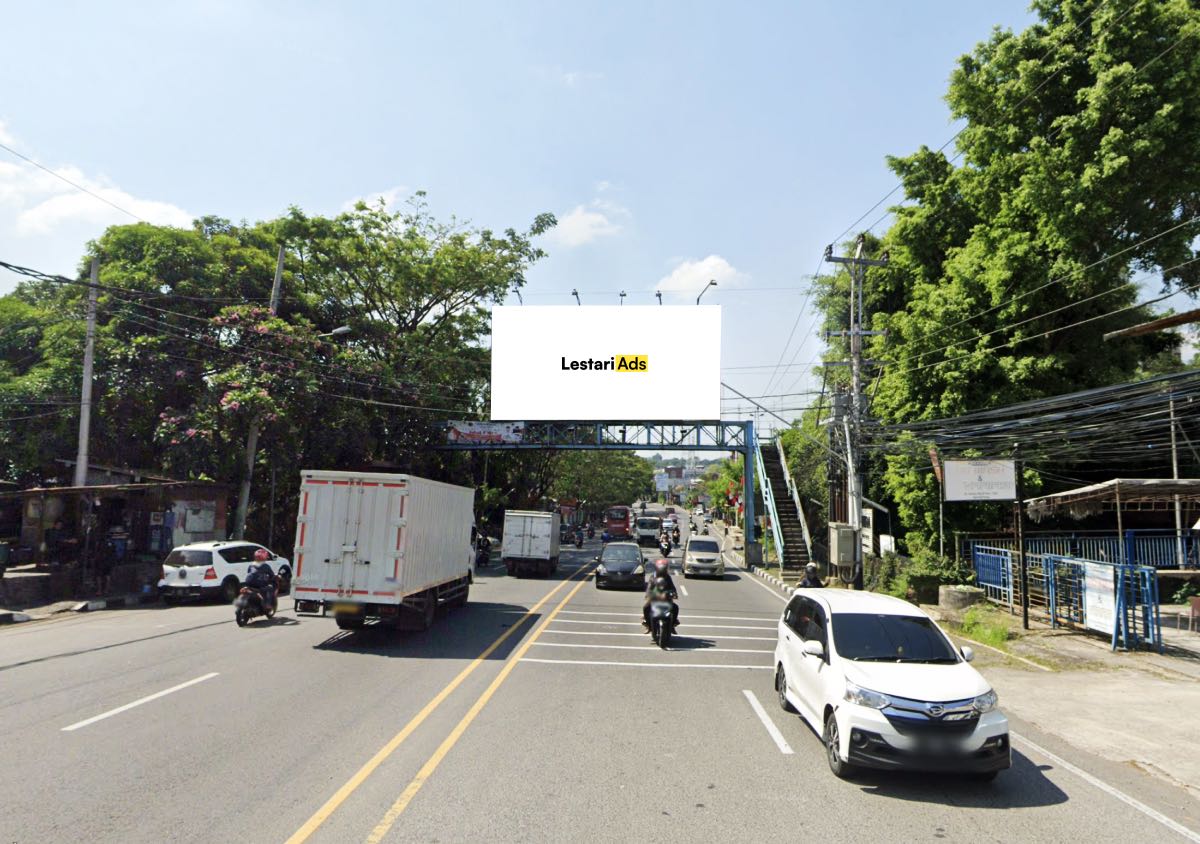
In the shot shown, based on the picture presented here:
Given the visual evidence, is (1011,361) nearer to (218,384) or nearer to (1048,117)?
(1048,117)

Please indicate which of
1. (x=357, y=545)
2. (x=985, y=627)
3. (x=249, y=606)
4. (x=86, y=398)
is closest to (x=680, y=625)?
(x=985, y=627)

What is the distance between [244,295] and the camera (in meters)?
33.3

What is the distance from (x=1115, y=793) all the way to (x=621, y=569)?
19.3 metres

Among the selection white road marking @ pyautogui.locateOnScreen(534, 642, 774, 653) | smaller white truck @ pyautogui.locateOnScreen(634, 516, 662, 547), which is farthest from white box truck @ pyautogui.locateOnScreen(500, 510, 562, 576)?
smaller white truck @ pyautogui.locateOnScreen(634, 516, 662, 547)

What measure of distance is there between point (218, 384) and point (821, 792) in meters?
25.8

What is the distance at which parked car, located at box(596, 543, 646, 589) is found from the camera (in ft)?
83.0

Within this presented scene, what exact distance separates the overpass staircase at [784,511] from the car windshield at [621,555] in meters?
11.6

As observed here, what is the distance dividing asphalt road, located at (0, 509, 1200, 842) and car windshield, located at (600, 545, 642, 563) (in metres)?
13.4

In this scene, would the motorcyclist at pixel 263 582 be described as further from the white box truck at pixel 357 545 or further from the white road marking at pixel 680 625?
the white road marking at pixel 680 625

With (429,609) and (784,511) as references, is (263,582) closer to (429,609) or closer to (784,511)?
(429,609)

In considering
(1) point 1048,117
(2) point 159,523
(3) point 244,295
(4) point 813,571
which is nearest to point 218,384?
(2) point 159,523

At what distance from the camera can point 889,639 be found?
25.3 feet

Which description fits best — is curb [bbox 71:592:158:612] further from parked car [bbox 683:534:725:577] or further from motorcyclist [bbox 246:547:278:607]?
parked car [bbox 683:534:725:577]

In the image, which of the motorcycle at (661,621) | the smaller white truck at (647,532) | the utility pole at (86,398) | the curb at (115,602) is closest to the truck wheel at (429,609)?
the motorcycle at (661,621)
